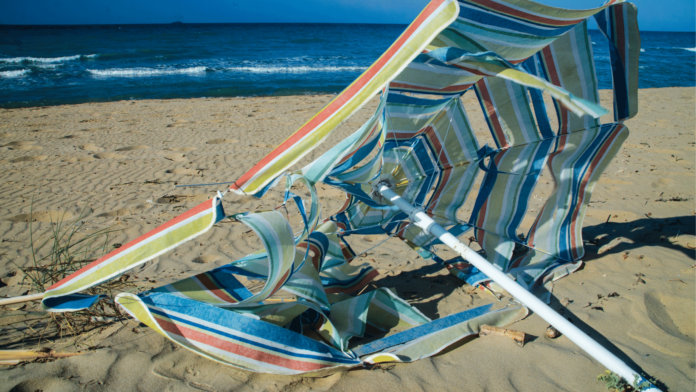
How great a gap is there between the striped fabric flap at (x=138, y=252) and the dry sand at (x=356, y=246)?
0.96 feet

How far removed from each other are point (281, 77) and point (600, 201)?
14646 mm

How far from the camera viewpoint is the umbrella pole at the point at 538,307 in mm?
1532

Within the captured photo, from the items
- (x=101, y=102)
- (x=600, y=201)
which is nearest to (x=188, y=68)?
(x=101, y=102)

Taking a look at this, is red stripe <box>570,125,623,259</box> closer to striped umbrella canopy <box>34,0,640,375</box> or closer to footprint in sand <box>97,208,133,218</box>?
striped umbrella canopy <box>34,0,640,375</box>

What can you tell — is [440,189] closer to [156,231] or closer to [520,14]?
[520,14]

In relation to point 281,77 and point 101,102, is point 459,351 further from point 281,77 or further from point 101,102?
point 281,77

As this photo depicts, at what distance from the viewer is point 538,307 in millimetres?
1711

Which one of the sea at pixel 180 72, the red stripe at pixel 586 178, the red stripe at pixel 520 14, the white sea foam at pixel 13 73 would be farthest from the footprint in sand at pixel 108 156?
the white sea foam at pixel 13 73

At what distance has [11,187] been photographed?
440cm

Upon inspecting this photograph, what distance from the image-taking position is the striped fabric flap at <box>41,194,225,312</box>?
161cm

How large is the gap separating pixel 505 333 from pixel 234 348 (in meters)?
1.34

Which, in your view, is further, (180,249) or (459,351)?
(180,249)

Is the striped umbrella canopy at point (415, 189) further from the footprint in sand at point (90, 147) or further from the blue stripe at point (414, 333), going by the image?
the footprint in sand at point (90, 147)

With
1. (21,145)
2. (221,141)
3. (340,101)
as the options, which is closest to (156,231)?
(340,101)
